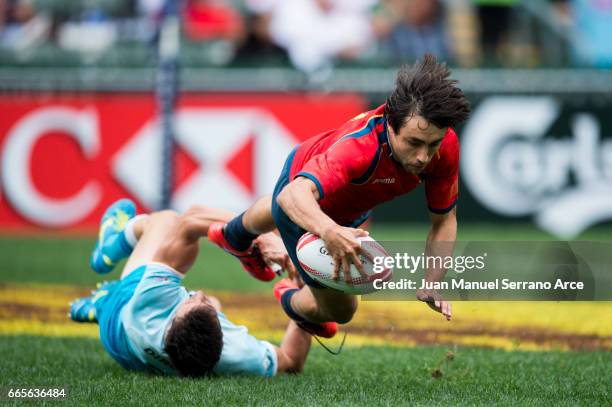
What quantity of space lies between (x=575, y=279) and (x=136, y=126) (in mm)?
9413

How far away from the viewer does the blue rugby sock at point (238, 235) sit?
6.30 meters

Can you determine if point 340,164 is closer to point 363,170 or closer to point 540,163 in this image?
point 363,170

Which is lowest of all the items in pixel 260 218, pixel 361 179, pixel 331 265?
pixel 260 218

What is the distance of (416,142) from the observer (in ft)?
17.3

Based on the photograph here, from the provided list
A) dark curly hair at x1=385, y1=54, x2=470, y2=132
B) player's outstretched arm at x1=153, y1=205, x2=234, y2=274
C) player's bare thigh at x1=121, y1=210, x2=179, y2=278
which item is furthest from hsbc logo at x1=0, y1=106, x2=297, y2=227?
dark curly hair at x1=385, y1=54, x2=470, y2=132

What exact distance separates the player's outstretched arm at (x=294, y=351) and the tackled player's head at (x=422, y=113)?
1.50 metres

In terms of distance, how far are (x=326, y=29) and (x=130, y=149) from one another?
3.54 m

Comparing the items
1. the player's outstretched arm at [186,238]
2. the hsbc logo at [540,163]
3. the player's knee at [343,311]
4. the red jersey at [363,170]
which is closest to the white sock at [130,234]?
the player's outstretched arm at [186,238]

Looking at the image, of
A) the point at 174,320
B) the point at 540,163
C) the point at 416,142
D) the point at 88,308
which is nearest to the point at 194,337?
the point at 174,320

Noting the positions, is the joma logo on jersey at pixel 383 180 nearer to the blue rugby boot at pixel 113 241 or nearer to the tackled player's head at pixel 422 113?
the tackled player's head at pixel 422 113

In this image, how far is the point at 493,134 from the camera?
14.1m

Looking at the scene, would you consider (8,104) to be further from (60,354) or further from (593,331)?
(593,331)

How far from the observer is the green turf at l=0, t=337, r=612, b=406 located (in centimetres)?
532

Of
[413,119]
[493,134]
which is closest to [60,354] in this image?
[413,119]
